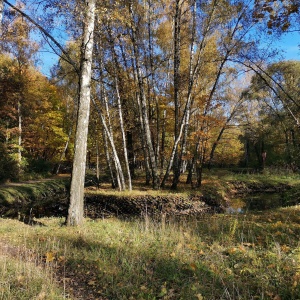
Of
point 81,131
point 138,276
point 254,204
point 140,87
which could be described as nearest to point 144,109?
point 140,87

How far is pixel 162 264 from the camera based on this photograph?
378 centimetres

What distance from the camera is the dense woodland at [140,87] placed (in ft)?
23.7

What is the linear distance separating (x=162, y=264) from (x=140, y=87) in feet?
32.0

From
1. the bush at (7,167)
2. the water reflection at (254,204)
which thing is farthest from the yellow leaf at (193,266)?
the bush at (7,167)

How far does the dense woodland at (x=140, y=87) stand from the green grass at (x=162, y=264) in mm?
1940

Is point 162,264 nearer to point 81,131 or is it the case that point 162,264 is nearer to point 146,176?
point 81,131

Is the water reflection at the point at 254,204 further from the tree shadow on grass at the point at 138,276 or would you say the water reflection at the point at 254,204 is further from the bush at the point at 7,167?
the bush at the point at 7,167

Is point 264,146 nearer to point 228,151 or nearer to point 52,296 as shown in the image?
point 228,151

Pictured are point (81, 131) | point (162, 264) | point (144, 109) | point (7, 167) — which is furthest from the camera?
point (7, 167)

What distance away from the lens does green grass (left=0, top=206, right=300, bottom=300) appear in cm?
301

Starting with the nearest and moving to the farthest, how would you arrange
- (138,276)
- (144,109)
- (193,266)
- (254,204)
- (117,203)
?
(138,276) < (193,266) < (117,203) < (144,109) < (254,204)

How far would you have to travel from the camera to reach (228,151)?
3081cm

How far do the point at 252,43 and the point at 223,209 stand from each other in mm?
7002

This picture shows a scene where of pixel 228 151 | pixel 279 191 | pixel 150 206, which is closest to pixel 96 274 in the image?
pixel 150 206
